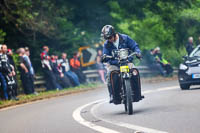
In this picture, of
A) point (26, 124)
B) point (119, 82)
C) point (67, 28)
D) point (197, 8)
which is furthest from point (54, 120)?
point (197, 8)

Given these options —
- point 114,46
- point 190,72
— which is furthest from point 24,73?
point 114,46

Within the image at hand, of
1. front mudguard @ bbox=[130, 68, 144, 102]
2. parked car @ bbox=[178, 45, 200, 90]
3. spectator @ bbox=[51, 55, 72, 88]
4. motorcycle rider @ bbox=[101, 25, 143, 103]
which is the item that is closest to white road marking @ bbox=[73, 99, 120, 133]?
motorcycle rider @ bbox=[101, 25, 143, 103]

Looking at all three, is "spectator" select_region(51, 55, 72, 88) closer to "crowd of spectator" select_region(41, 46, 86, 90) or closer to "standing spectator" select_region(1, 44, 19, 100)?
"crowd of spectator" select_region(41, 46, 86, 90)

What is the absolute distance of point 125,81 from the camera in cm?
1038

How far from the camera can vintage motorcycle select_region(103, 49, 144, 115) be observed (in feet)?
33.7

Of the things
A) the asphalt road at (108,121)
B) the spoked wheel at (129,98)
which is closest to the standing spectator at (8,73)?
the asphalt road at (108,121)

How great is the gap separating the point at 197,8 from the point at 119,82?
58.1ft

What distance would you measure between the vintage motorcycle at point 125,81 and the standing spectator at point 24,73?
9.35 metres

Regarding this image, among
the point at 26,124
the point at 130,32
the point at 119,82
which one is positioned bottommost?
the point at 26,124

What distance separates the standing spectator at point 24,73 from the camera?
1981cm

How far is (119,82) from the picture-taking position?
10930 mm

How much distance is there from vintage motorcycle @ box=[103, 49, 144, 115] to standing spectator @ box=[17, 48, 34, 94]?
30.7 feet

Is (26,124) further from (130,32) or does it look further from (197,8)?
(130,32)

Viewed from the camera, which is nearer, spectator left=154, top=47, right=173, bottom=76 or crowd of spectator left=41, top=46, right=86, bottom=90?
crowd of spectator left=41, top=46, right=86, bottom=90
